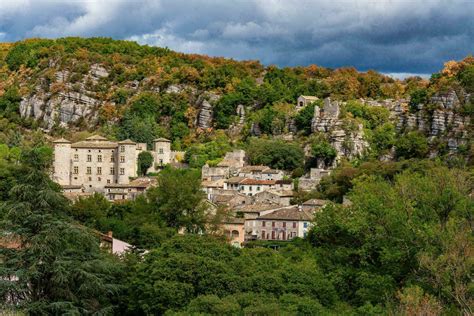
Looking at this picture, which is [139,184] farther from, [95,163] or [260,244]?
[260,244]

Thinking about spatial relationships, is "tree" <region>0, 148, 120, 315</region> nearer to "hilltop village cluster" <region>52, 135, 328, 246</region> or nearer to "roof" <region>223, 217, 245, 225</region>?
"roof" <region>223, 217, 245, 225</region>

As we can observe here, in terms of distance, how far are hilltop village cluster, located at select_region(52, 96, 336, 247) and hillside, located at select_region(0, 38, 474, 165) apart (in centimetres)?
549

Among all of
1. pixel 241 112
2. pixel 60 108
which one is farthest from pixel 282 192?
pixel 60 108

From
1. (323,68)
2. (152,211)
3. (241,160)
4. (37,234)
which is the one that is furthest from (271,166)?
(37,234)

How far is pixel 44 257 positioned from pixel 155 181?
49.8 meters

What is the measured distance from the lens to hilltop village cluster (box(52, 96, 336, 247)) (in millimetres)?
79250

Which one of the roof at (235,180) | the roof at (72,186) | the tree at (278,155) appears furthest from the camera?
the tree at (278,155)

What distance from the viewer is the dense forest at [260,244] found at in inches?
1437

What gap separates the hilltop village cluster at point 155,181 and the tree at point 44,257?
34911 millimetres

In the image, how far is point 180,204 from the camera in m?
65.8

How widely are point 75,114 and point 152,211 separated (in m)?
63.4

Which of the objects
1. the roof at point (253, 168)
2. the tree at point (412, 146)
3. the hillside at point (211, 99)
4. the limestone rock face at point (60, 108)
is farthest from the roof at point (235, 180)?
the limestone rock face at point (60, 108)

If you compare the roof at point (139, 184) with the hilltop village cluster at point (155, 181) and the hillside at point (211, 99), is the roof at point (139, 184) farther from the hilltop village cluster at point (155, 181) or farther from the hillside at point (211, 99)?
the hillside at point (211, 99)

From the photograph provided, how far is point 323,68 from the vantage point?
424ft
